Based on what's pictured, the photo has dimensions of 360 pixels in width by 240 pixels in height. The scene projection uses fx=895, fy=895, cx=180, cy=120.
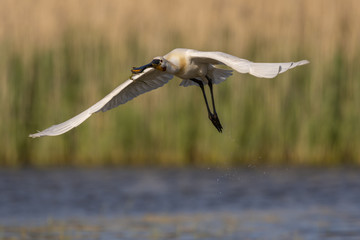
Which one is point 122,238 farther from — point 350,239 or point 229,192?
point 229,192

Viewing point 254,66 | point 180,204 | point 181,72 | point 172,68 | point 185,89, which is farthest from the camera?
point 185,89

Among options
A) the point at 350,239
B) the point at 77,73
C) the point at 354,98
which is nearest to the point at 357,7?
the point at 354,98

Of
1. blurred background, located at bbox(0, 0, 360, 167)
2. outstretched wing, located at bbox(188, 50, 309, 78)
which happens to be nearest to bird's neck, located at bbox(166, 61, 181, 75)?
outstretched wing, located at bbox(188, 50, 309, 78)

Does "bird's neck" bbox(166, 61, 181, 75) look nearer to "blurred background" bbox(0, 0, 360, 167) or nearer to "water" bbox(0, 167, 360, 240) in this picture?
"water" bbox(0, 167, 360, 240)

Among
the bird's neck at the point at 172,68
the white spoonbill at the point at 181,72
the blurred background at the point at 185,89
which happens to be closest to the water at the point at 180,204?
the blurred background at the point at 185,89

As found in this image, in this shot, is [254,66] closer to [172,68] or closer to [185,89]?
[172,68]

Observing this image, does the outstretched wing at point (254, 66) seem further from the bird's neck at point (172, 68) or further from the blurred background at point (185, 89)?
the blurred background at point (185, 89)

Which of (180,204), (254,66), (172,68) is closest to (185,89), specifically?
(180,204)

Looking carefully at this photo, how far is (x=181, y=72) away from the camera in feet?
23.1

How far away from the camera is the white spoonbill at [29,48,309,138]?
5.88 meters

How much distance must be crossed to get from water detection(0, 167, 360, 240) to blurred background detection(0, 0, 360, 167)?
0.27 meters

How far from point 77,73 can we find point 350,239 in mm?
5695

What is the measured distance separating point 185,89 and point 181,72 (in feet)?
19.1

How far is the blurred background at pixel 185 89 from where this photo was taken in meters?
12.6
